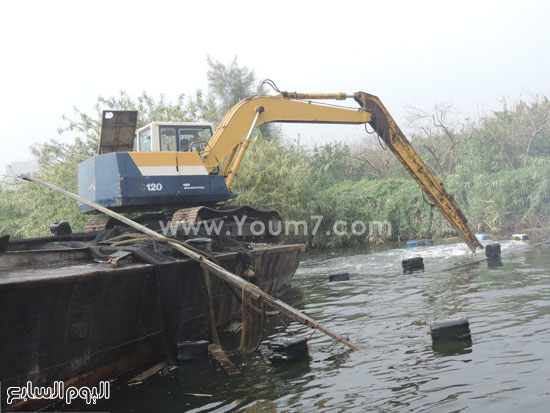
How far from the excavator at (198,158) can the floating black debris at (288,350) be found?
4664mm

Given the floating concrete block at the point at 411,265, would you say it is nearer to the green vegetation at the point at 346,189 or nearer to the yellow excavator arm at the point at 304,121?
the yellow excavator arm at the point at 304,121

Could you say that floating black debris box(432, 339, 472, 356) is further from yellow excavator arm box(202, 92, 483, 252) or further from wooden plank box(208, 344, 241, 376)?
yellow excavator arm box(202, 92, 483, 252)

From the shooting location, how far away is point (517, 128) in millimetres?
35000

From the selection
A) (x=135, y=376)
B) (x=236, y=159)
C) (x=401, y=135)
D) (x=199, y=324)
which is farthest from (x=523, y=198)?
(x=135, y=376)

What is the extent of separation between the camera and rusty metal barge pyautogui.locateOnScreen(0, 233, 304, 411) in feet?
14.8

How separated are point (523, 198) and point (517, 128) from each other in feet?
40.7

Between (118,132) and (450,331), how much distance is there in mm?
9641

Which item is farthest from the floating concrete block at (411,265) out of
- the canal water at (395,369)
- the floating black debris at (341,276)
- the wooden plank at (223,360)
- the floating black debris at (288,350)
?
the wooden plank at (223,360)

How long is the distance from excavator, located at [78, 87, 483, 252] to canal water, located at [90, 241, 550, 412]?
3354 millimetres

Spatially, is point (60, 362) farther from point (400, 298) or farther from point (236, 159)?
point (236, 159)

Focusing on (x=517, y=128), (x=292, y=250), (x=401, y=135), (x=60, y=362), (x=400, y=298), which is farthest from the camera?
(x=517, y=128)

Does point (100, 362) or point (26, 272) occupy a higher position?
point (26, 272)

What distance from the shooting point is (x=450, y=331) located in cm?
638

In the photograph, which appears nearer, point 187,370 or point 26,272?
point 26,272
